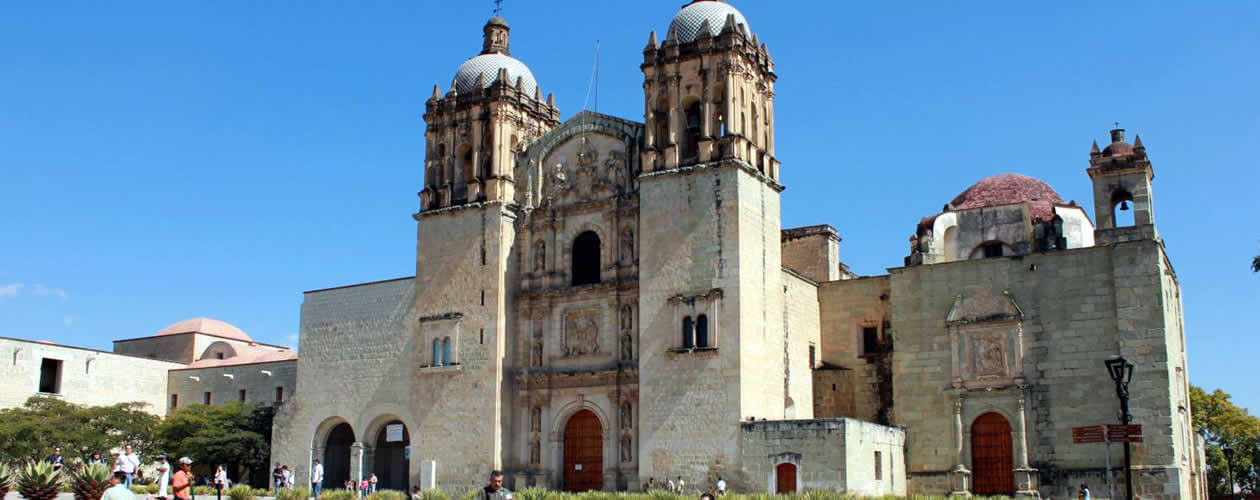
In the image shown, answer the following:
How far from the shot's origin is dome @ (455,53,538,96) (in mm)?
39781

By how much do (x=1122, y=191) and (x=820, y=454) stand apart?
11280 mm

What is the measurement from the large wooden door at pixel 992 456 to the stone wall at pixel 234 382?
83.9ft

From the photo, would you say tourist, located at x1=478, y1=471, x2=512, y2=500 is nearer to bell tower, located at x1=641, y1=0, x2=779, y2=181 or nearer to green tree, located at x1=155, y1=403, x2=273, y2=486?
bell tower, located at x1=641, y1=0, x2=779, y2=181

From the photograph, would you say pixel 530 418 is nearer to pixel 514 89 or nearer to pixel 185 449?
pixel 514 89

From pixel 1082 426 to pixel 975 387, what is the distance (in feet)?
9.65

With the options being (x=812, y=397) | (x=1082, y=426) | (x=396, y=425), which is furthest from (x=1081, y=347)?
(x=396, y=425)

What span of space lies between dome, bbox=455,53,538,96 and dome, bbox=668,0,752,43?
625 centimetres

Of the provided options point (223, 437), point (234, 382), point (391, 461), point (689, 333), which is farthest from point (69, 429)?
point (689, 333)

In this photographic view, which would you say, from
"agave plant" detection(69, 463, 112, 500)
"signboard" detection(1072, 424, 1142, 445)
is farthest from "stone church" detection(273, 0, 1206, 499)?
"agave plant" detection(69, 463, 112, 500)

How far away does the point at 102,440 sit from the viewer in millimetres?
44156

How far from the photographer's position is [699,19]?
118 feet

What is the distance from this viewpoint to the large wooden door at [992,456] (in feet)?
105

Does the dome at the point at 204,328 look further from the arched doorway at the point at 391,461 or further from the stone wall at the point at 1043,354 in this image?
the stone wall at the point at 1043,354

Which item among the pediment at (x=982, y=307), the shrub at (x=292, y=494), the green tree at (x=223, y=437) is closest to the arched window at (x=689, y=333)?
the pediment at (x=982, y=307)
